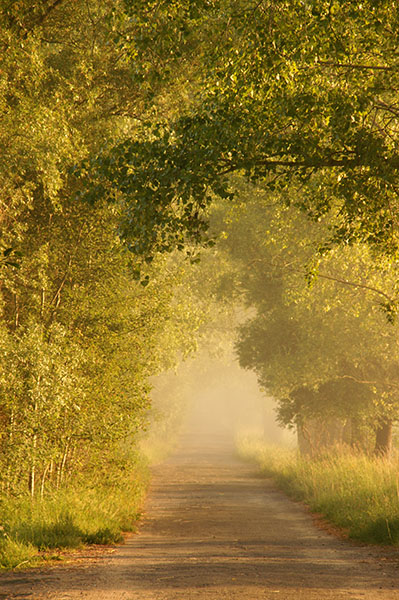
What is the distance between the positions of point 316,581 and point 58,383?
5681mm

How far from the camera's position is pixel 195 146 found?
8.95 metres

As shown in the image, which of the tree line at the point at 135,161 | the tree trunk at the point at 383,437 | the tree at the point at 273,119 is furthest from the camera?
the tree trunk at the point at 383,437

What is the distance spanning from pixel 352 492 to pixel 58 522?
8.11m

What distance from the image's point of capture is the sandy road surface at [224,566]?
25.7 feet

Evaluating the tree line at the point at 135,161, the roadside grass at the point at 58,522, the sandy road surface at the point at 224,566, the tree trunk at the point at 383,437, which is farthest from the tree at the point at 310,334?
the roadside grass at the point at 58,522

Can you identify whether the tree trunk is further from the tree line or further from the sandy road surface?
the sandy road surface

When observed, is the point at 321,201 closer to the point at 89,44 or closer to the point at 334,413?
the point at 89,44

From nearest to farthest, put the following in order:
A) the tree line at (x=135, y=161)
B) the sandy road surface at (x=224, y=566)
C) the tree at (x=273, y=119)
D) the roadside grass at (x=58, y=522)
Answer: the sandy road surface at (x=224, y=566), the tree at (x=273, y=119), the tree line at (x=135, y=161), the roadside grass at (x=58, y=522)

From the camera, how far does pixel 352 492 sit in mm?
16250

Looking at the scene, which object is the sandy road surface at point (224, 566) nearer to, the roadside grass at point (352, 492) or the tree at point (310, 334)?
the roadside grass at point (352, 492)

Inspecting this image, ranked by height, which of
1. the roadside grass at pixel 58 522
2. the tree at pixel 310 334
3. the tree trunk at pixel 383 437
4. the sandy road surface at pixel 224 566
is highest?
the tree at pixel 310 334

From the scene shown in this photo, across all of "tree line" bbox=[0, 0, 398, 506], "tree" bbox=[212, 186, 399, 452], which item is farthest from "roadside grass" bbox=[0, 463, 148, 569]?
"tree" bbox=[212, 186, 399, 452]

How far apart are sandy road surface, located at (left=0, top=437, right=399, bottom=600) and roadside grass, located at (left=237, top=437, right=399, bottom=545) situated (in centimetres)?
62

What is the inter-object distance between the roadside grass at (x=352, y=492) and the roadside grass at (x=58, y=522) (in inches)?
190
